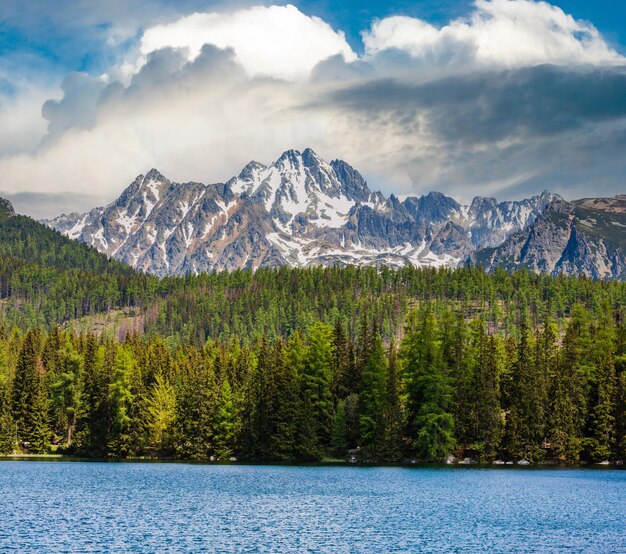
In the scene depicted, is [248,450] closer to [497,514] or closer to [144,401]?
[144,401]

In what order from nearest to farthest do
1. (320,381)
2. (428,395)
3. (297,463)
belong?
(297,463)
(428,395)
(320,381)

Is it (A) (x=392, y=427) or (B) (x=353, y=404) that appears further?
(B) (x=353, y=404)

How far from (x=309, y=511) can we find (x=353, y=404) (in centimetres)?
5629

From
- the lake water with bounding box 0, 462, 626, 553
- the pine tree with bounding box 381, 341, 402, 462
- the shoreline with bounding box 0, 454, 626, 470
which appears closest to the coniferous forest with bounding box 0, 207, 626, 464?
the pine tree with bounding box 381, 341, 402, 462

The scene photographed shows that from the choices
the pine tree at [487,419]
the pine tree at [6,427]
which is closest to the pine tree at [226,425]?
the pine tree at [6,427]

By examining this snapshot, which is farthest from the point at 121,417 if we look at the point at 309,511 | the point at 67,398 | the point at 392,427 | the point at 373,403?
the point at 309,511

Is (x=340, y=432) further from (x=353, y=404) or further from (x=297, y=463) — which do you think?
(x=297, y=463)

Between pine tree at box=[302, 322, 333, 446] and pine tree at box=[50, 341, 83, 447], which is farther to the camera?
pine tree at box=[50, 341, 83, 447]

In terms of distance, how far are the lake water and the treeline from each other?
15236mm

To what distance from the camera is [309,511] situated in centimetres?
6869

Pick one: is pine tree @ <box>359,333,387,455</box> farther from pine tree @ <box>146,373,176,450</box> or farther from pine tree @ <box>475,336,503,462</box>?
pine tree @ <box>146,373,176,450</box>

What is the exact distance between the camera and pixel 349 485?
292ft

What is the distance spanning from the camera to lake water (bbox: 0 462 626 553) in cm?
5431

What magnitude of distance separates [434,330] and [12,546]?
3454 inches
